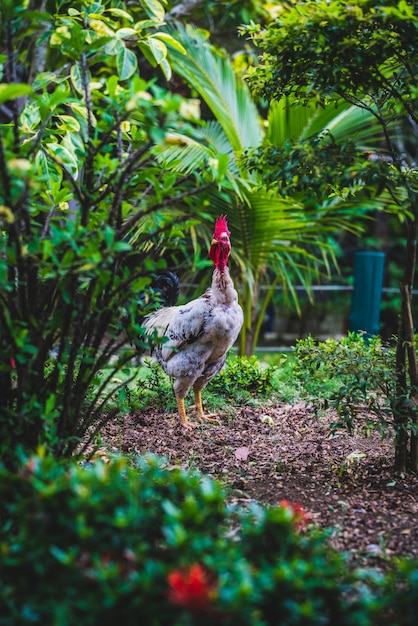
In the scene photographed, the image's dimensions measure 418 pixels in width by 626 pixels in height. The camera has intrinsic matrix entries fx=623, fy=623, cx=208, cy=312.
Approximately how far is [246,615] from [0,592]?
635 millimetres

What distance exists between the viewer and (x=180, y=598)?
4.60 ft

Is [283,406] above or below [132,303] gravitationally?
below

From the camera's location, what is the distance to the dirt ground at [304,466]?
8.62ft

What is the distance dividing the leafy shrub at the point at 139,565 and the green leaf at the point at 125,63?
2434 mm

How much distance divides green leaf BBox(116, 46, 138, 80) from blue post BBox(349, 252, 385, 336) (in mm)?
4230

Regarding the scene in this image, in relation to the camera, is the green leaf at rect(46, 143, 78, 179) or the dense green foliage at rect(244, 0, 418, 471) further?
the green leaf at rect(46, 143, 78, 179)

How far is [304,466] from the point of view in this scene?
3428 millimetres

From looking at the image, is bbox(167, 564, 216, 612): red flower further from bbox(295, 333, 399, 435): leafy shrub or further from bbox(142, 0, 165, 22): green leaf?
bbox(142, 0, 165, 22): green leaf

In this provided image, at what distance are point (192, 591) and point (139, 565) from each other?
245 mm

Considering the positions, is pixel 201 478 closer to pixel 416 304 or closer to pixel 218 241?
pixel 218 241

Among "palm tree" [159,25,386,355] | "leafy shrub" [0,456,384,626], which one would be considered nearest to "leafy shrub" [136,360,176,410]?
"palm tree" [159,25,386,355]

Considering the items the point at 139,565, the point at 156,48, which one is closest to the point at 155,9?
the point at 156,48

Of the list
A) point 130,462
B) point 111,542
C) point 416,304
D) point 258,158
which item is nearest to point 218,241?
point 258,158

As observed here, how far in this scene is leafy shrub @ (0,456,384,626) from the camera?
1491mm
